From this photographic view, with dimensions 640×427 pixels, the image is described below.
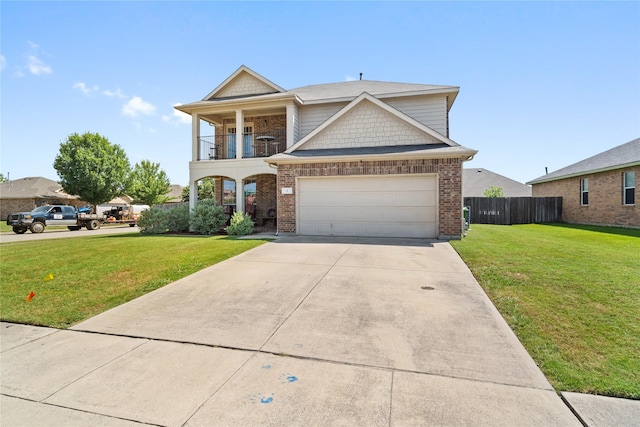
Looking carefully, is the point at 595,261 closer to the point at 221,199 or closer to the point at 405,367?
the point at 405,367

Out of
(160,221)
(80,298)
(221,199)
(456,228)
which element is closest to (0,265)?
(80,298)

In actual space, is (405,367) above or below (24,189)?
below

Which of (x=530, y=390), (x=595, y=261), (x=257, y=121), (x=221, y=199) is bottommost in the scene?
(x=530, y=390)

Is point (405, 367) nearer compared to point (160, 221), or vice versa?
point (405, 367)

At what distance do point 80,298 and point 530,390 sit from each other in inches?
258

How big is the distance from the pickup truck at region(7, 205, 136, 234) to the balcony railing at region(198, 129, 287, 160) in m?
13.1

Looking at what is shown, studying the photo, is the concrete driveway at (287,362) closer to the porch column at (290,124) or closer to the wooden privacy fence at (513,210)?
the porch column at (290,124)

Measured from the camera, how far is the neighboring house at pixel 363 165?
34.8 feet

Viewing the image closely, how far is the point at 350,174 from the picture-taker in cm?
1130

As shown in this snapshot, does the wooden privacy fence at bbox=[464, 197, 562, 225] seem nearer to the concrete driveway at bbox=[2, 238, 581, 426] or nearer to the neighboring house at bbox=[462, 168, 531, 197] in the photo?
the neighboring house at bbox=[462, 168, 531, 197]

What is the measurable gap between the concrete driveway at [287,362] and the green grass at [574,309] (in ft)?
0.94

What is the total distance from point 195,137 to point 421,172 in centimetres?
1189

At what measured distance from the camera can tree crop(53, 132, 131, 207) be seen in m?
29.9

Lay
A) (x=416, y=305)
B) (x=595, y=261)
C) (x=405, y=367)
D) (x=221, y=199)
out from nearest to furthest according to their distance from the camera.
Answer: (x=405, y=367) < (x=416, y=305) < (x=595, y=261) < (x=221, y=199)
